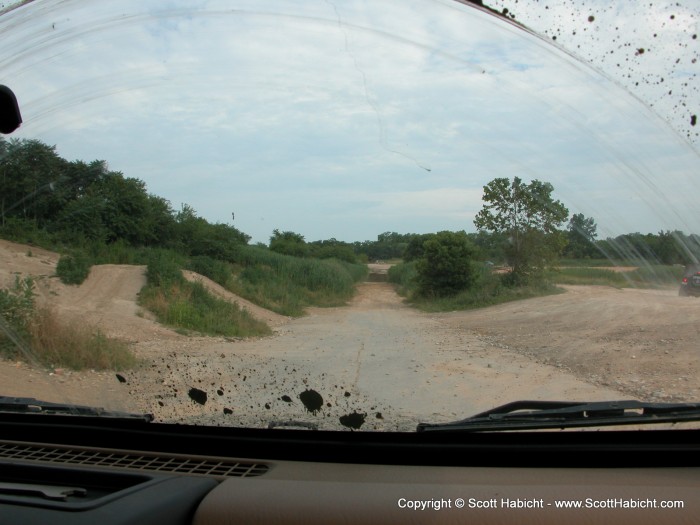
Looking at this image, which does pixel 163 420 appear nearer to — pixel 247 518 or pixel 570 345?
pixel 247 518

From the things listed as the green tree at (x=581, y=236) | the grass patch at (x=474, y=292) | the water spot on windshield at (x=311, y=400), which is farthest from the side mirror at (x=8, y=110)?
the green tree at (x=581, y=236)

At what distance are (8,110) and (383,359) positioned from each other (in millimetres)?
2621

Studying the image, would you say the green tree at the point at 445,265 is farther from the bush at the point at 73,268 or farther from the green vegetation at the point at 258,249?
the bush at the point at 73,268

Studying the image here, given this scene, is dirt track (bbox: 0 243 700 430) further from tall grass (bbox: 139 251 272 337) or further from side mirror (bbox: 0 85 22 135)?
side mirror (bbox: 0 85 22 135)

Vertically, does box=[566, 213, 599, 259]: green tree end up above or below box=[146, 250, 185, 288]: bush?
above

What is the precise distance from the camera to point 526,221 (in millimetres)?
4090

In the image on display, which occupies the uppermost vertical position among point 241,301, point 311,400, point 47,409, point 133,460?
point 241,301

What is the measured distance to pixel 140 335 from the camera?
446 cm

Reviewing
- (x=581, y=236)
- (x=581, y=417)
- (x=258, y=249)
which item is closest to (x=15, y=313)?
(x=258, y=249)

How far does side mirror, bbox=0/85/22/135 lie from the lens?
2.90m

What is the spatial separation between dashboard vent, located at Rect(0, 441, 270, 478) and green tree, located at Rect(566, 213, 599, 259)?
2.16 m

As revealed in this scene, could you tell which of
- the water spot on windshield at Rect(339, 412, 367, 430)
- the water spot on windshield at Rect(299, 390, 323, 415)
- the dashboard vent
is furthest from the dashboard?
the water spot on windshield at Rect(299, 390, 323, 415)

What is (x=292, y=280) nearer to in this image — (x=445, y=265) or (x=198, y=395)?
(x=445, y=265)

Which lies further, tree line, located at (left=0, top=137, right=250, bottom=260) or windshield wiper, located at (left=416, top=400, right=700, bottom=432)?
tree line, located at (left=0, top=137, right=250, bottom=260)
